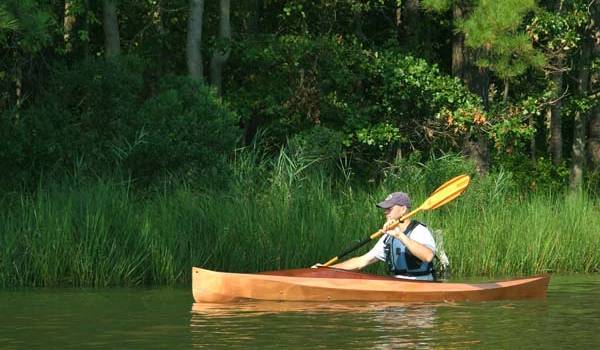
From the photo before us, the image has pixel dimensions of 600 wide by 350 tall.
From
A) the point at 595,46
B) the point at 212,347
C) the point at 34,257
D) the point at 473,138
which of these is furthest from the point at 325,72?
the point at 212,347

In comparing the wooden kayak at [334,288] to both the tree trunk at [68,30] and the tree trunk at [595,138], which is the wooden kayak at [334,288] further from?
the tree trunk at [595,138]

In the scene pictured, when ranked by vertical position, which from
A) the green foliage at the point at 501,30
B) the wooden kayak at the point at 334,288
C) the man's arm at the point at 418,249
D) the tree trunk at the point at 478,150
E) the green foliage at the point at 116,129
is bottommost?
the wooden kayak at the point at 334,288

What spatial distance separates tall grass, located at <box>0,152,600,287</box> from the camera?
14711mm

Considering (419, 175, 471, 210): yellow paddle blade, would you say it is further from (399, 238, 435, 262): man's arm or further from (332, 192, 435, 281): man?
(399, 238, 435, 262): man's arm

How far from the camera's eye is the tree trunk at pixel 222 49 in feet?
76.2

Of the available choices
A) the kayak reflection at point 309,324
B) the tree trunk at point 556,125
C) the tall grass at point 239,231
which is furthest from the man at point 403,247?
the tree trunk at point 556,125

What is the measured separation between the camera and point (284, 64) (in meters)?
23.4

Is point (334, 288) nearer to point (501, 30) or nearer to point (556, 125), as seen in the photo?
point (501, 30)

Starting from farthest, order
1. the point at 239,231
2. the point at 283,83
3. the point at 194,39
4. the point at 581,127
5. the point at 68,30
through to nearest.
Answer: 1. the point at 581,127
2. the point at 283,83
3. the point at 68,30
4. the point at 194,39
5. the point at 239,231

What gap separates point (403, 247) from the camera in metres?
12.9

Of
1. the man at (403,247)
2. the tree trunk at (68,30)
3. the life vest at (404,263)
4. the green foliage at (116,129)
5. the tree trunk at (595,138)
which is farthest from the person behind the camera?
the tree trunk at (595,138)

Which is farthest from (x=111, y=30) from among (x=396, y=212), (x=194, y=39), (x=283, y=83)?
(x=396, y=212)

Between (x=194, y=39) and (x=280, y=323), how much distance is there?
12.1 meters

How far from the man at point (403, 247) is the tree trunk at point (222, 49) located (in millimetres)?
10360
